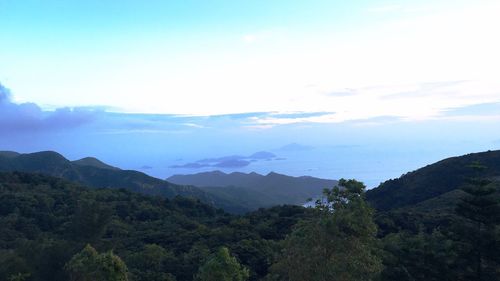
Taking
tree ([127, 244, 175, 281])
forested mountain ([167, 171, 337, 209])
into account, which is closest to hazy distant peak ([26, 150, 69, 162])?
forested mountain ([167, 171, 337, 209])

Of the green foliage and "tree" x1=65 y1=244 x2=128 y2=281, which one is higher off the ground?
the green foliage

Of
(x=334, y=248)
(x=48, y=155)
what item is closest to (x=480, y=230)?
(x=334, y=248)

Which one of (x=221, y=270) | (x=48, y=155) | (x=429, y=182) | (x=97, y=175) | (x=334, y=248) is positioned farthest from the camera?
(x=48, y=155)

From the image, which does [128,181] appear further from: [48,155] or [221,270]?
[221,270]

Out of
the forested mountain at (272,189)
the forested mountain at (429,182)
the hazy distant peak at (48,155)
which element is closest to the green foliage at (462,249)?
the forested mountain at (429,182)

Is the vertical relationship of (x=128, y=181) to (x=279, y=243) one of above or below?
below

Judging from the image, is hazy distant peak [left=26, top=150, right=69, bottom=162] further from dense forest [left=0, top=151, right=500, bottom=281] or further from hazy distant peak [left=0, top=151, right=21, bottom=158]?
Answer: dense forest [left=0, top=151, right=500, bottom=281]

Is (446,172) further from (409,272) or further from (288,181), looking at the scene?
(288,181)
